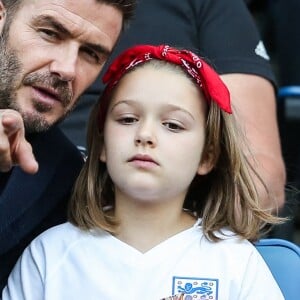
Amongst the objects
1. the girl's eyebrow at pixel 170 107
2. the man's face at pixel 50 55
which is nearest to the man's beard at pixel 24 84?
the man's face at pixel 50 55

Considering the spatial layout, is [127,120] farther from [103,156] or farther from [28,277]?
[28,277]

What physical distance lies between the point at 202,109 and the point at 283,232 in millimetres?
931

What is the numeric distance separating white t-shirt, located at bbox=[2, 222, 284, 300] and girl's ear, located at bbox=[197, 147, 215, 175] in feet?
0.49

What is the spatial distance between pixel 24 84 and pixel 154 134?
0.41m

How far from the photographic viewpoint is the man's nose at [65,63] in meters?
2.47

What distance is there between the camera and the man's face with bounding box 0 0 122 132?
8.13 ft

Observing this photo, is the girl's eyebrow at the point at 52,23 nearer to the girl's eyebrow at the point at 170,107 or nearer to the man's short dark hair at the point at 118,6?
the man's short dark hair at the point at 118,6

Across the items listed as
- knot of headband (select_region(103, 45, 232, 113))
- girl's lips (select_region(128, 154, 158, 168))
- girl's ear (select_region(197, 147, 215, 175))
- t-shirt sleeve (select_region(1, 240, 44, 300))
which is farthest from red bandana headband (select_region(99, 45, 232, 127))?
t-shirt sleeve (select_region(1, 240, 44, 300))

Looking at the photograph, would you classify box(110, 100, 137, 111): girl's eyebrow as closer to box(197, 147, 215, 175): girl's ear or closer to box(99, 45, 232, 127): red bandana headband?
box(99, 45, 232, 127): red bandana headband

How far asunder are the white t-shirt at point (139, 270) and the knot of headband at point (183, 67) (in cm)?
32

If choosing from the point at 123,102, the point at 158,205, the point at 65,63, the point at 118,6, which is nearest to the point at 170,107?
the point at 123,102

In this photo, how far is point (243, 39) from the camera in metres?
3.12

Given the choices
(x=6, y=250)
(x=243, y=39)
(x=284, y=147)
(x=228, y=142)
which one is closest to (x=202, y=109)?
(x=228, y=142)

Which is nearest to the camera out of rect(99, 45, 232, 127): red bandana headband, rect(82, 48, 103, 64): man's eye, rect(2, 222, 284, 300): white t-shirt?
rect(2, 222, 284, 300): white t-shirt
